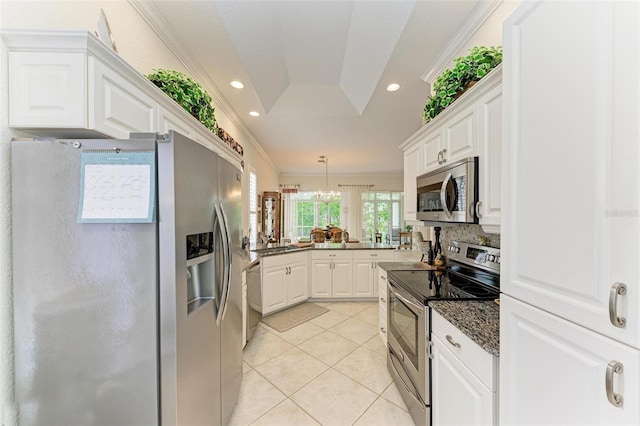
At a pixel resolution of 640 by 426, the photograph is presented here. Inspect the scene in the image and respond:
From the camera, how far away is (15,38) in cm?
85

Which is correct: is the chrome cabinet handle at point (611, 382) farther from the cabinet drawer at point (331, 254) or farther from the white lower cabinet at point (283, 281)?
the cabinet drawer at point (331, 254)

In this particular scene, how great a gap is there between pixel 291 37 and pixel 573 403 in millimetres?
2546

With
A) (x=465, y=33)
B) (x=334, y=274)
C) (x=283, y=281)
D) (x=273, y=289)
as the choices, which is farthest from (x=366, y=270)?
(x=465, y=33)

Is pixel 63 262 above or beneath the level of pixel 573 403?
above

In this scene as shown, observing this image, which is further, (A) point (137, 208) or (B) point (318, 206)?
(B) point (318, 206)

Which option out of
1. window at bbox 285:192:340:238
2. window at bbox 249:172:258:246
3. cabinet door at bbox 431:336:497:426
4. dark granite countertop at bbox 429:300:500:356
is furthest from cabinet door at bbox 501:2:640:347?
window at bbox 285:192:340:238

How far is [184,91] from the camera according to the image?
1585 mm

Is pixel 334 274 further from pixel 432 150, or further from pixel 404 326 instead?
pixel 432 150

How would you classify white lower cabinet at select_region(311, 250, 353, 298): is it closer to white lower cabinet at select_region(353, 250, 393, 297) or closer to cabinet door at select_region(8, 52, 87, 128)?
white lower cabinet at select_region(353, 250, 393, 297)

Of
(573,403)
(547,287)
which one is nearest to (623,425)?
(573,403)

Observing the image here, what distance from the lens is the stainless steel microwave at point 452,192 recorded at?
1.45m

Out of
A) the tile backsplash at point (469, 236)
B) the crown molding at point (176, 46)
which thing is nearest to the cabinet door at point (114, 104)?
the crown molding at point (176, 46)

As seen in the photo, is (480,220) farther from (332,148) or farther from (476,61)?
(332,148)

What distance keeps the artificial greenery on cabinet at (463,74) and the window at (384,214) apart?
651 centimetres
